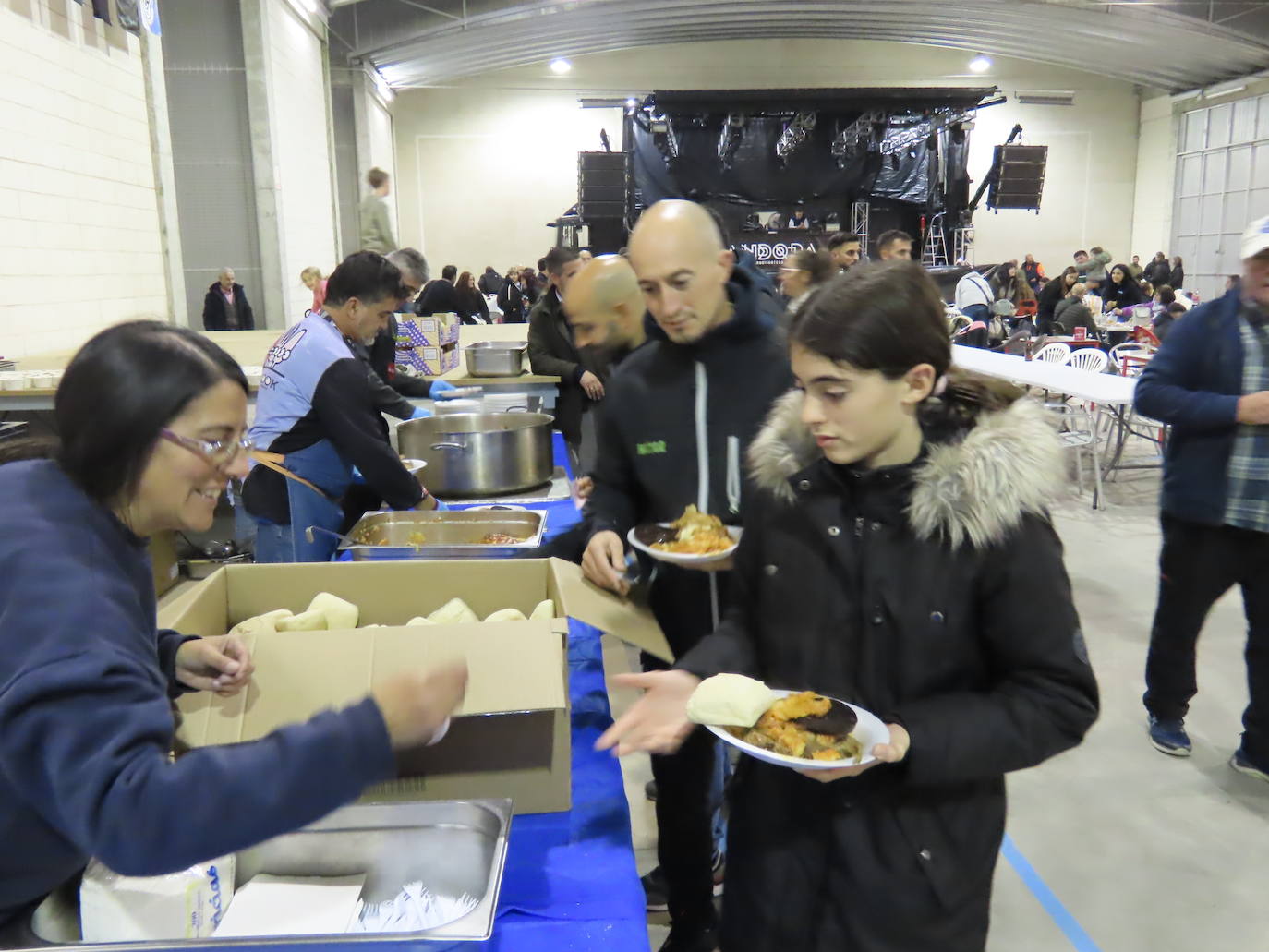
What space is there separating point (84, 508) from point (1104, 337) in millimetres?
10749

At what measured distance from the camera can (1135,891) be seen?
244 cm

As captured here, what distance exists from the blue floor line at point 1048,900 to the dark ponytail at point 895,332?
4.63 feet

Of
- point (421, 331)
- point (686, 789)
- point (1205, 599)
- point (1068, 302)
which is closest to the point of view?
point (686, 789)

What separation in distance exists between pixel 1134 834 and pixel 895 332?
224 centimetres

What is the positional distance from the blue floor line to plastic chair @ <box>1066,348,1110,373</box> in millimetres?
5890

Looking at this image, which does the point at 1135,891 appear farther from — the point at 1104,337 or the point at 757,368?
the point at 1104,337

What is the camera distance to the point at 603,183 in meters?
13.1

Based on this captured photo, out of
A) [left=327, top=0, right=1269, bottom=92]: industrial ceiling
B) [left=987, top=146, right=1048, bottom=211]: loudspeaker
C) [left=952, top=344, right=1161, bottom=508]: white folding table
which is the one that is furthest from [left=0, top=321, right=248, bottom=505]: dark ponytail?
[left=987, top=146, right=1048, bottom=211]: loudspeaker

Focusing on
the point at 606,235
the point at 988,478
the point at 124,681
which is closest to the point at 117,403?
the point at 124,681

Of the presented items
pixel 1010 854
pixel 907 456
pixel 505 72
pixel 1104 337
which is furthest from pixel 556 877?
pixel 505 72

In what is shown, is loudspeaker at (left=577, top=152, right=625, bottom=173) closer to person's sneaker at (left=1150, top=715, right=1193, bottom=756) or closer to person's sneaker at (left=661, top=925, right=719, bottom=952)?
person's sneaker at (left=1150, top=715, right=1193, bottom=756)

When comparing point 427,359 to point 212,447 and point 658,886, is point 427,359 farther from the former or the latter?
point 212,447

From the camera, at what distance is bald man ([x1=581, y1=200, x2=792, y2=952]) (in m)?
1.72

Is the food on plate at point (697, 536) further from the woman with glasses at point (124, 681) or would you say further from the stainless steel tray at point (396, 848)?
the woman with glasses at point (124, 681)
